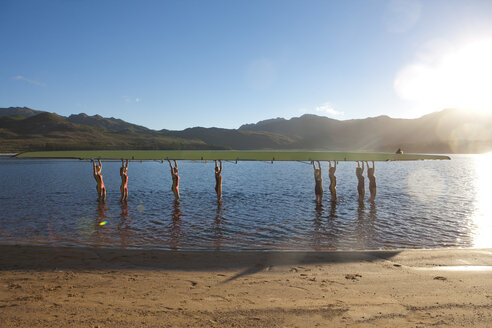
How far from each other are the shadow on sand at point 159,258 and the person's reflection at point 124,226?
1.99m

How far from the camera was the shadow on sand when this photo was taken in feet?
35.6

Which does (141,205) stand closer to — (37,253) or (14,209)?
(14,209)

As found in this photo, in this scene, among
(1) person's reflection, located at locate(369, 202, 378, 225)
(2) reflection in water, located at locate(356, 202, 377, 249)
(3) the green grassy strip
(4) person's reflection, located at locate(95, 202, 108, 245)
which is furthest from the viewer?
(3) the green grassy strip

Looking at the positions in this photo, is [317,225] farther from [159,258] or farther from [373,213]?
[159,258]

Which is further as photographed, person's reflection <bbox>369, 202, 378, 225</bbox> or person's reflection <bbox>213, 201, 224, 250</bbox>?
person's reflection <bbox>369, 202, 378, 225</bbox>

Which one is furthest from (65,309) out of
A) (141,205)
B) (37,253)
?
(141,205)

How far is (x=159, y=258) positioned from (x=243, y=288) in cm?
467

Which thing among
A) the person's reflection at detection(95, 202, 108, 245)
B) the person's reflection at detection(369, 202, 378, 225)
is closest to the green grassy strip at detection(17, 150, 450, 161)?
the person's reflection at detection(369, 202, 378, 225)

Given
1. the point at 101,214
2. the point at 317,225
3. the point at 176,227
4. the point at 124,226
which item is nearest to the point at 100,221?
the point at 124,226

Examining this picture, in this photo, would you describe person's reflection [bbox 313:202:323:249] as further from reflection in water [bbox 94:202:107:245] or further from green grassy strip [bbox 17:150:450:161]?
green grassy strip [bbox 17:150:450:161]

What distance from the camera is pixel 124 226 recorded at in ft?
59.6

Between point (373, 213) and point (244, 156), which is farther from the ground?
point (244, 156)

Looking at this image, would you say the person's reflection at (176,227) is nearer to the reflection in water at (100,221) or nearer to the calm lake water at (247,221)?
the calm lake water at (247,221)

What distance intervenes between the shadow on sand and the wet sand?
38 millimetres
